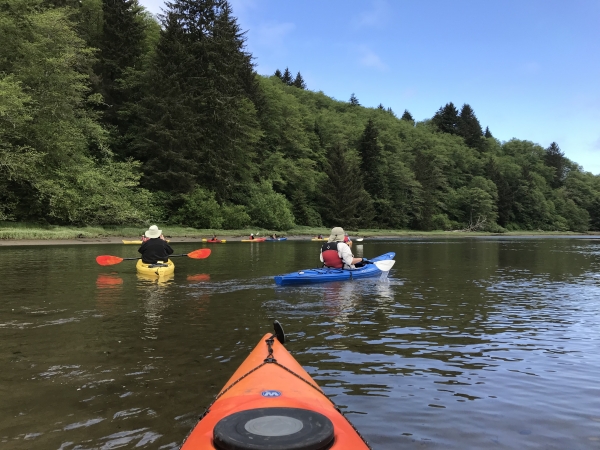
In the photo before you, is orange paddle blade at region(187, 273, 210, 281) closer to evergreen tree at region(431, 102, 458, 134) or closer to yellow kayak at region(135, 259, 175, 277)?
yellow kayak at region(135, 259, 175, 277)

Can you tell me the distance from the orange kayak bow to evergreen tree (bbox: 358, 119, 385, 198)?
216ft

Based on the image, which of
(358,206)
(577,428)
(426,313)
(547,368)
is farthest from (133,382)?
(358,206)

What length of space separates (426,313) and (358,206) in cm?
5370

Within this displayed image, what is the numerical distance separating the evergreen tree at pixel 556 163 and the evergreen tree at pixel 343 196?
2572 inches

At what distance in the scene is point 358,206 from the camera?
6259 centimetres

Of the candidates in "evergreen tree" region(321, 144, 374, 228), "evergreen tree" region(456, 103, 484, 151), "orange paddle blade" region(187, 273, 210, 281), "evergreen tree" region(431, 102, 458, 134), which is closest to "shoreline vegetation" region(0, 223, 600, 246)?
"evergreen tree" region(321, 144, 374, 228)

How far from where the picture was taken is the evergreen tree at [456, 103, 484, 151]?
10668 centimetres

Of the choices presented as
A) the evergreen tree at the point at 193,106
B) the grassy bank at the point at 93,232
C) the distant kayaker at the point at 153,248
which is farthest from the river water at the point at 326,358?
the evergreen tree at the point at 193,106

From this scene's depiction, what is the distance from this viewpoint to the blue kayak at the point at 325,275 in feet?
41.2

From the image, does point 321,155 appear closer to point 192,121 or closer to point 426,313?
point 192,121

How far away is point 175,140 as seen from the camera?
4272 centimetres

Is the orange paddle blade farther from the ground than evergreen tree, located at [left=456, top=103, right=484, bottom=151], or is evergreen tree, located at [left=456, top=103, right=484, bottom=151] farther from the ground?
evergreen tree, located at [left=456, top=103, right=484, bottom=151]

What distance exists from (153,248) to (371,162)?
5873 cm

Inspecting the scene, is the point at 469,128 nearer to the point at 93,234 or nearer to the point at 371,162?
the point at 371,162
